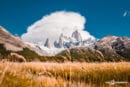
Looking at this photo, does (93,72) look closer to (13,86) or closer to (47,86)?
(47,86)

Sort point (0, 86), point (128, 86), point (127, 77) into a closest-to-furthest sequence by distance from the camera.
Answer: point (0, 86) < point (128, 86) < point (127, 77)

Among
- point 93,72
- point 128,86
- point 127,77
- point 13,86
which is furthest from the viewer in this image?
point 93,72

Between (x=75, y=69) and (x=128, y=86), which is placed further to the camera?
(x=75, y=69)

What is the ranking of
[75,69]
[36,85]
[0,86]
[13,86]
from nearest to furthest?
[0,86]
[13,86]
[36,85]
[75,69]

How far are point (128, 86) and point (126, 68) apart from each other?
15.1 feet

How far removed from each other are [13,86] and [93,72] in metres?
7.05

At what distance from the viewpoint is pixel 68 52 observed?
995 centimetres

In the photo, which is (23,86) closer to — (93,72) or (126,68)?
(93,72)

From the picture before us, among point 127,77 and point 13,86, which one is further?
point 127,77

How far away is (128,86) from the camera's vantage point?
9.69m

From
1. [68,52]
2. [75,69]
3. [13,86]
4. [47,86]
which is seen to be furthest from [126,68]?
A: [13,86]

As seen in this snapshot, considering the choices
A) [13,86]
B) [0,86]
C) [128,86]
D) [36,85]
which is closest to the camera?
[0,86]

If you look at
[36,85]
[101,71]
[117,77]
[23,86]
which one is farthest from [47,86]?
[101,71]

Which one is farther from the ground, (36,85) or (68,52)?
(68,52)
